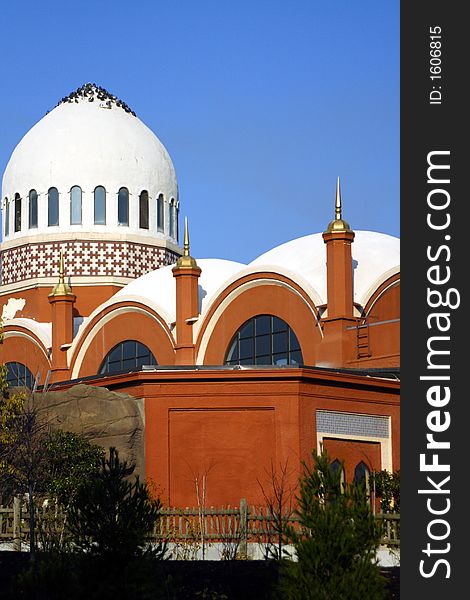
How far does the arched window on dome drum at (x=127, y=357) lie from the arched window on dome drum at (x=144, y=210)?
277 inches

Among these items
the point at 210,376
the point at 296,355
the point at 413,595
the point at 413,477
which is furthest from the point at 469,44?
the point at 296,355

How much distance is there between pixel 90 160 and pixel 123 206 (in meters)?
1.98

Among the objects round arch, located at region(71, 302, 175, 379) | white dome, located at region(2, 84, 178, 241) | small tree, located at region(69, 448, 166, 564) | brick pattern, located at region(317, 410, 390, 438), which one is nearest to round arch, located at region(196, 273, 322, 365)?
round arch, located at region(71, 302, 175, 379)

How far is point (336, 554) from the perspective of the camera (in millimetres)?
13234

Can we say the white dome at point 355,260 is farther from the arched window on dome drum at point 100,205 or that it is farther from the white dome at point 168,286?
the arched window on dome drum at point 100,205

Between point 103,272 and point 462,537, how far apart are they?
34749 millimetres

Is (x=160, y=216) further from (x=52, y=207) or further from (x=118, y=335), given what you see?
(x=118, y=335)

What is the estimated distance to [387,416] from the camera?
29.2 metres

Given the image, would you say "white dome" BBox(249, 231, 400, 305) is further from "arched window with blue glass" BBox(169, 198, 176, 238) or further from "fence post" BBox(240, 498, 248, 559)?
"fence post" BBox(240, 498, 248, 559)

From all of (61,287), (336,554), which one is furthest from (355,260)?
(336,554)

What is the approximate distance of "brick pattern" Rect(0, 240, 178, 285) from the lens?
44531 millimetres

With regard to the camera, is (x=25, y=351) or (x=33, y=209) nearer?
(x=25, y=351)

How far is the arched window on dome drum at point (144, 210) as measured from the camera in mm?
45938

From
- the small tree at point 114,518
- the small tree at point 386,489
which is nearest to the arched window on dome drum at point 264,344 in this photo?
the small tree at point 386,489
